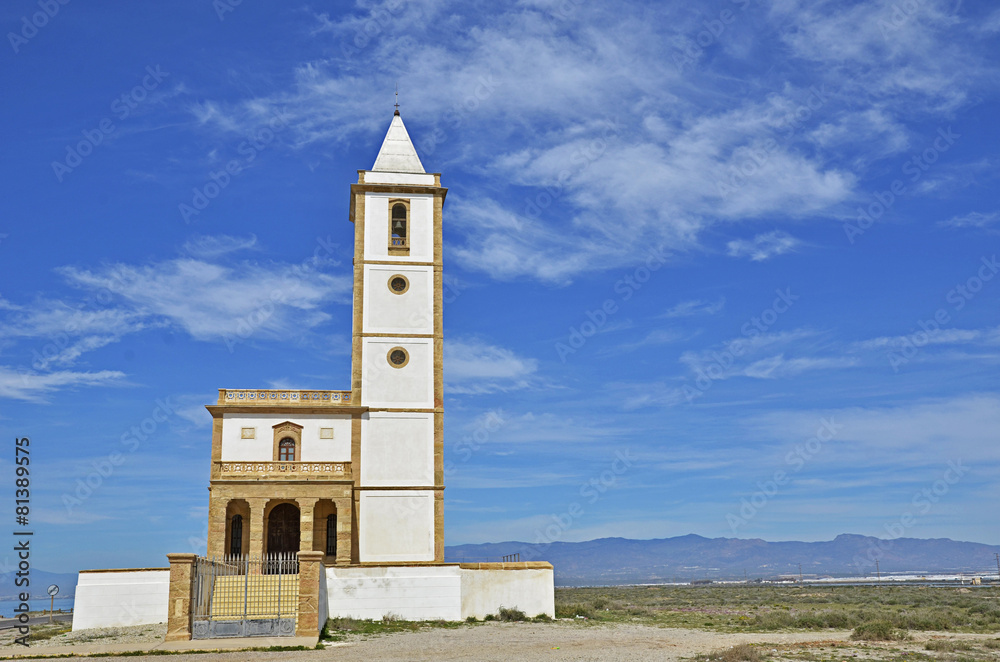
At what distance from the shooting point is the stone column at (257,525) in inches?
1211

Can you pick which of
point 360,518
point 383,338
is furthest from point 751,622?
point 383,338

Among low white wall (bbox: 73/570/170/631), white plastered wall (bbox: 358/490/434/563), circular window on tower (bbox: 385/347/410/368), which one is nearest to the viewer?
low white wall (bbox: 73/570/170/631)

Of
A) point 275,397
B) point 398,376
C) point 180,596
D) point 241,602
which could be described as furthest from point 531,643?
point 275,397

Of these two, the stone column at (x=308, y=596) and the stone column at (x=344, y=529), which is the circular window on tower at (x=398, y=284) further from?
the stone column at (x=308, y=596)

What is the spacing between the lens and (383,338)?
35438mm

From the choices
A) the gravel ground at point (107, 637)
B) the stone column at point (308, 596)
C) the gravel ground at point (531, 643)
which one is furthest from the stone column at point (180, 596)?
the stone column at point (308, 596)

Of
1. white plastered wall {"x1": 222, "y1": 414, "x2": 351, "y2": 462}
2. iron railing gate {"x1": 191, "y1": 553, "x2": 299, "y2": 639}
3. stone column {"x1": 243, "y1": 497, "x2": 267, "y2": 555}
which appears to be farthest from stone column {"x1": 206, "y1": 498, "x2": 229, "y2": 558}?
iron railing gate {"x1": 191, "y1": 553, "x2": 299, "y2": 639}

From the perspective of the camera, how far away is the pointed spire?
38.4 m

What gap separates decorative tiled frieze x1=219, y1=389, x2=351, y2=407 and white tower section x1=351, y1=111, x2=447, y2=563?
115 centimetres

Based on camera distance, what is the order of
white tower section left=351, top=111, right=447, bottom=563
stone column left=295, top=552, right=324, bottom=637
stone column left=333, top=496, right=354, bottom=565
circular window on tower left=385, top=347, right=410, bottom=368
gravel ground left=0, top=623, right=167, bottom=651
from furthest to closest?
circular window on tower left=385, top=347, right=410, bottom=368, white tower section left=351, top=111, right=447, bottom=563, stone column left=333, top=496, right=354, bottom=565, gravel ground left=0, top=623, right=167, bottom=651, stone column left=295, top=552, right=324, bottom=637

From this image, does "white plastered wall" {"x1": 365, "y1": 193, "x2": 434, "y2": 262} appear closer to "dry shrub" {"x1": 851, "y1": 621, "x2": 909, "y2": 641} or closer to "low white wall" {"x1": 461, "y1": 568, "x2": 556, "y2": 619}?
"low white wall" {"x1": 461, "y1": 568, "x2": 556, "y2": 619}

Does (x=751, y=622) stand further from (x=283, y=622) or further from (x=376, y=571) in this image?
(x=283, y=622)

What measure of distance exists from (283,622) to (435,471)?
43.7 feet

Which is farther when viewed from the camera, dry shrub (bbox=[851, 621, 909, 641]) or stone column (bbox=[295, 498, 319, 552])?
stone column (bbox=[295, 498, 319, 552])
